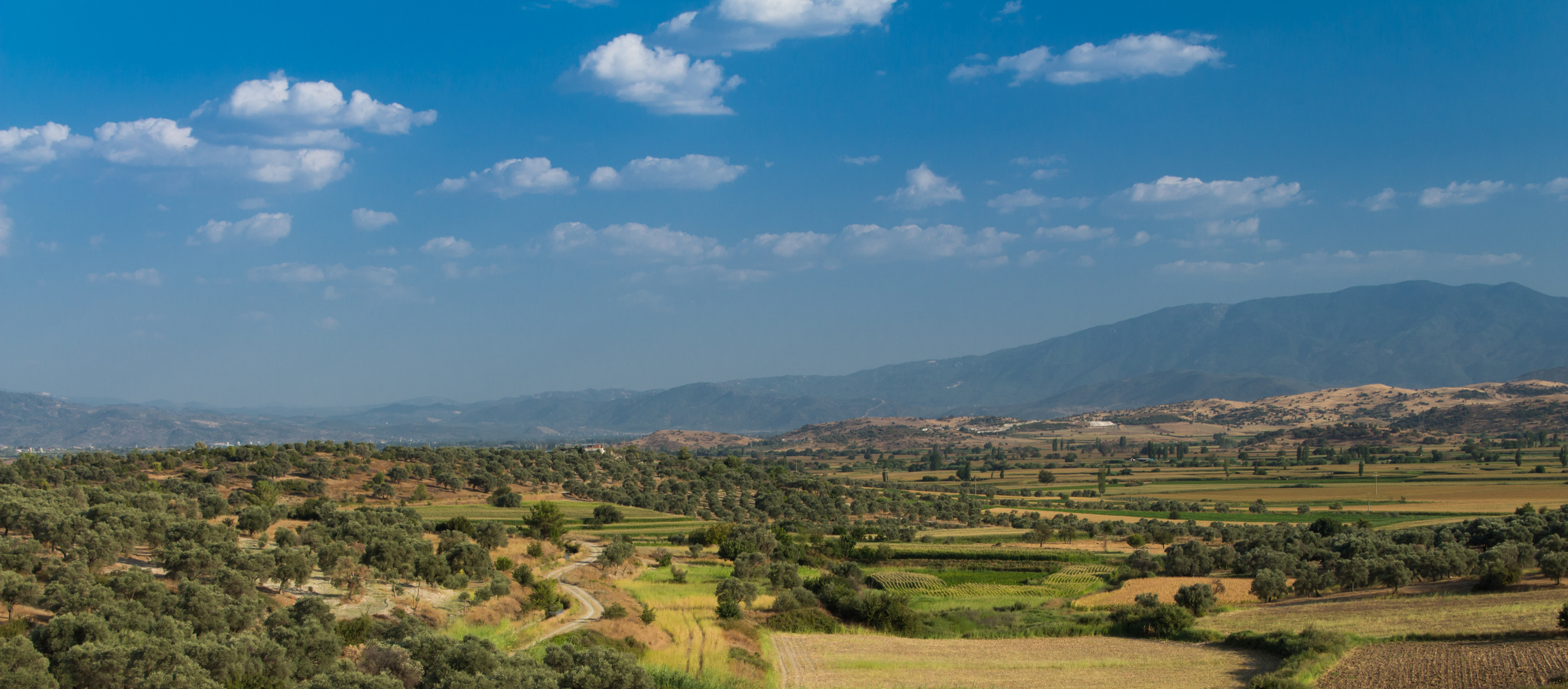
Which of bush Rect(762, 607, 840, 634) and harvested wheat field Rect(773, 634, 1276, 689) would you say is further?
bush Rect(762, 607, 840, 634)

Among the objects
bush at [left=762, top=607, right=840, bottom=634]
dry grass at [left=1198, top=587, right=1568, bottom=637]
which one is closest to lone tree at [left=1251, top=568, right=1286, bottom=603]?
dry grass at [left=1198, top=587, right=1568, bottom=637]

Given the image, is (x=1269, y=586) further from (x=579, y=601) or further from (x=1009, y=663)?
(x=579, y=601)

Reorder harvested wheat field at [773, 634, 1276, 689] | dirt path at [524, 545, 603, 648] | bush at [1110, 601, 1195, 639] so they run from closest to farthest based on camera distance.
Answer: harvested wheat field at [773, 634, 1276, 689]
dirt path at [524, 545, 603, 648]
bush at [1110, 601, 1195, 639]

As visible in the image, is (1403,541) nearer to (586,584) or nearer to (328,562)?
(586,584)

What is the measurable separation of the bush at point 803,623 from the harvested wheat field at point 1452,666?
21847mm

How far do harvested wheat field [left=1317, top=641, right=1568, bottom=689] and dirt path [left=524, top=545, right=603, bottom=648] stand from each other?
27371mm

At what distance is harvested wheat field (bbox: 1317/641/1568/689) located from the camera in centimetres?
3020

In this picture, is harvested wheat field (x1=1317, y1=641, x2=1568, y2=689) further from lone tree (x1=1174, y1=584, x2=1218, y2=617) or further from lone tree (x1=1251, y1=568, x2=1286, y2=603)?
lone tree (x1=1251, y1=568, x2=1286, y2=603)

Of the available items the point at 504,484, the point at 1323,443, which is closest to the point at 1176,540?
the point at 504,484

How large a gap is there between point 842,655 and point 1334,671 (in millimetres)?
18028

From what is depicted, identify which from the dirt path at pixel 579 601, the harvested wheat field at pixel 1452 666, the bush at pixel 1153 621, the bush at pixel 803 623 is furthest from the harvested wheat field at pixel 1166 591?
the dirt path at pixel 579 601

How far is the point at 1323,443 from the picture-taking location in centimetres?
19438

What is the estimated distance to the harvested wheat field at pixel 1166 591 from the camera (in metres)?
52.3

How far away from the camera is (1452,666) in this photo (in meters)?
32.7
